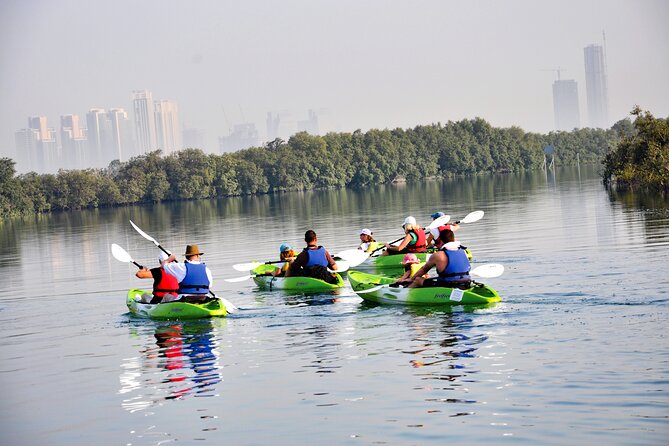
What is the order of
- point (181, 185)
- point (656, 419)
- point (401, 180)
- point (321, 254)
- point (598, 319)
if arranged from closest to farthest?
point (656, 419), point (598, 319), point (321, 254), point (181, 185), point (401, 180)

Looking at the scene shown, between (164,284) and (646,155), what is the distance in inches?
1622

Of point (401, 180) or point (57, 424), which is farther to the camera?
point (401, 180)

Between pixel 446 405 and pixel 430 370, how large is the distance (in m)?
1.77

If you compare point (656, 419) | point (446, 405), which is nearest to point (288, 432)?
point (446, 405)

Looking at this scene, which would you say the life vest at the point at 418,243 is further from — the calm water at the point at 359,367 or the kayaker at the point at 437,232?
the calm water at the point at 359,367

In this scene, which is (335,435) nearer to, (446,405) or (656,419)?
(446,405)

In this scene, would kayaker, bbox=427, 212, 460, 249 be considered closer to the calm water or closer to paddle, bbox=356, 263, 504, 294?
paddle, bbox=356, 263, 504, 294

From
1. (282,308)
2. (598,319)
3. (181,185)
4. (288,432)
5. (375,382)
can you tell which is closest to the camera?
(288,432)

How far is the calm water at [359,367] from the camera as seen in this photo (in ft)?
37.4

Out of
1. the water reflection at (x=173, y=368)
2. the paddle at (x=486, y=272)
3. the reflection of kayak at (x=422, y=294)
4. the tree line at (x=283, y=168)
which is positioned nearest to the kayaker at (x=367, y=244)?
the reflection of kayak at (x=422, y=294)

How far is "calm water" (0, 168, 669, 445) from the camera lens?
37.4 feet

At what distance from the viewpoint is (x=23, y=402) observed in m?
13.9

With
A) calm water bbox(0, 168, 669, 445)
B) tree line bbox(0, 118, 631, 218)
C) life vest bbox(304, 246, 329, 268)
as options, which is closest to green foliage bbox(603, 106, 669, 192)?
calm water bbox(0, 168, 669, 445)

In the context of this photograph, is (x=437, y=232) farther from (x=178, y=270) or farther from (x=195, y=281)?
(x=178, y=270)
